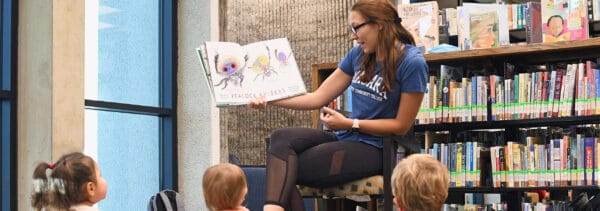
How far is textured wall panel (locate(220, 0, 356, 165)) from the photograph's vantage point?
616 centimetres

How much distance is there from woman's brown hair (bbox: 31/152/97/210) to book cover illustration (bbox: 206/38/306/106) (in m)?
0.70

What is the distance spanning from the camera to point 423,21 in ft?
16.7

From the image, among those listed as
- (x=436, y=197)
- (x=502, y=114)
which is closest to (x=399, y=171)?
(x=436, y=197)

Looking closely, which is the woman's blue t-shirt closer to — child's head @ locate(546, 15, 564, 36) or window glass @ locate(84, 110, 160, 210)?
child's head @ locate(546, 15, 564, 36)

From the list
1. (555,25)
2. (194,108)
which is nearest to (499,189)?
(555,25)

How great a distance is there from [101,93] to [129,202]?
726 mm

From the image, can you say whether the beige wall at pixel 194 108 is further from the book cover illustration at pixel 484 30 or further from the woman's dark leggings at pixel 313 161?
the woman's dark leggings at pixel 313 161

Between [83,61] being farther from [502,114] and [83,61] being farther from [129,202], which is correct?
[502,114]

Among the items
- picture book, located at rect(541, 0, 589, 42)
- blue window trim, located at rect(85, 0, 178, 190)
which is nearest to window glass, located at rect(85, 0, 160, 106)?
blue window trim, located at rect(85, 0, 178, 190)

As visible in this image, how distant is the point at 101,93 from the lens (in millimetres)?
5305

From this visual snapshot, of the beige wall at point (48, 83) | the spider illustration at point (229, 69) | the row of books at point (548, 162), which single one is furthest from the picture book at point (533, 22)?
the beige wall at point (48, 83)

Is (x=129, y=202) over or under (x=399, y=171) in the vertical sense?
under

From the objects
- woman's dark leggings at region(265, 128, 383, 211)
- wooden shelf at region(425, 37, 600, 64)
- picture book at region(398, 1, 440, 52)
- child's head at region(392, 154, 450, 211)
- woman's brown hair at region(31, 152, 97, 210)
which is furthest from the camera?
picture book at region(398, 1, 440, 52)

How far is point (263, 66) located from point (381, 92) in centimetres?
51
